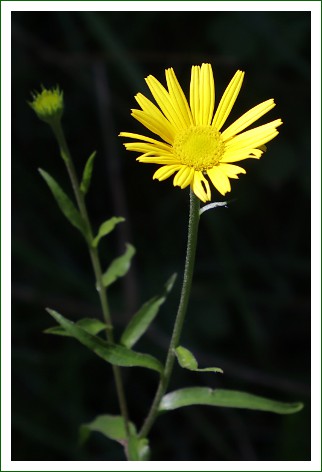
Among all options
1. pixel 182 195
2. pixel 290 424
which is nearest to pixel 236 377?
Answer: pixel 290 424

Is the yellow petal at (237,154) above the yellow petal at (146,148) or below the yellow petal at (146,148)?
below

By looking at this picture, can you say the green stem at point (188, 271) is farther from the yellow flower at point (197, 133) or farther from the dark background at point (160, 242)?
the dark background at point (160, 242)

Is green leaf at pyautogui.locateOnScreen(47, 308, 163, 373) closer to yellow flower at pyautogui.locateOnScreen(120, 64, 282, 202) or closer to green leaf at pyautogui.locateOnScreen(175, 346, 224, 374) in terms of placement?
green leaf at pyautogui.locateOnScreen(175, 346, 224, 374)

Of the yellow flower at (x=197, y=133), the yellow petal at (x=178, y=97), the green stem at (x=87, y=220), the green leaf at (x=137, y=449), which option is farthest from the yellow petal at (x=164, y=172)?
the green leaf at (x=137, y=449)

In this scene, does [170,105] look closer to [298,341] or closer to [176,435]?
[176,435]

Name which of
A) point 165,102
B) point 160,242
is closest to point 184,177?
point 165,102

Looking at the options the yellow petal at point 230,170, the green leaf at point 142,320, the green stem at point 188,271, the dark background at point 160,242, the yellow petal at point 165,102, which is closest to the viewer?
the yellow petal at point 230,170
